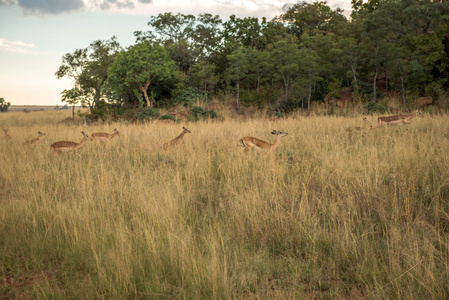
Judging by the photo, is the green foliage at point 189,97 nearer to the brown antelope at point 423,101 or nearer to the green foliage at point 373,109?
the green foliage at point 373,109

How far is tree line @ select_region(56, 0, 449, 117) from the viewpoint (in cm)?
2177

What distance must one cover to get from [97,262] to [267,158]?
4.85m

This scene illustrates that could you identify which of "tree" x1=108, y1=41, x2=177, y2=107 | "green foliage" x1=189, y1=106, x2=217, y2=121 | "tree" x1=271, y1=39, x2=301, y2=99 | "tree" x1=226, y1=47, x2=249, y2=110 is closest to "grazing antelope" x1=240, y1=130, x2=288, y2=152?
"green foliage" x1=189, y1=106, x2=217, y2=121

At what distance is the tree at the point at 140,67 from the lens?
2367 centimetres

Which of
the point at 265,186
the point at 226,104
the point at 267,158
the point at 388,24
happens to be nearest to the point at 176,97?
the point at 226,104

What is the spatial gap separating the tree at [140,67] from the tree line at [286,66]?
69 millimetres

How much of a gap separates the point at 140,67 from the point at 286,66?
9999mm

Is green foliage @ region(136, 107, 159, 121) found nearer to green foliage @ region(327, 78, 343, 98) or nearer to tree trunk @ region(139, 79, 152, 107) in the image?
tree trunk @ region(139, 79, 152, 107)

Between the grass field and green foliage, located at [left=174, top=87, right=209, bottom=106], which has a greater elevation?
green foliage, located at [left=174, top=87, right=209, bottom=106]

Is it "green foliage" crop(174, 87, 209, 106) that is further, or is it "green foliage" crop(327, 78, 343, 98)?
Answer: "green foliage" crop(174, 87, 209, 106)

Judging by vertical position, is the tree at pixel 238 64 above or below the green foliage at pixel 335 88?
above

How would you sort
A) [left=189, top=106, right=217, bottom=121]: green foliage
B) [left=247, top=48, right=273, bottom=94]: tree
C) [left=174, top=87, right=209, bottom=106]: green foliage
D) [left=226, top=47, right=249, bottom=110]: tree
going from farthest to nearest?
[left=174, top=87, right=209, bottom=106]: green foliage → [left=247, top=48, right=273, bottom=94]: tree → [left=226, top=47, right=249, bottom=110]: tree → [left=189, top=106, right=217, bottom=121]: green foliage

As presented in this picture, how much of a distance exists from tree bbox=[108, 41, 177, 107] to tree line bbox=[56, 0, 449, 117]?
0.07 m

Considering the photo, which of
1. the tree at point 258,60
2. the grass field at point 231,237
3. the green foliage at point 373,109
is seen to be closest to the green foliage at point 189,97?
the tree at point 258,60
